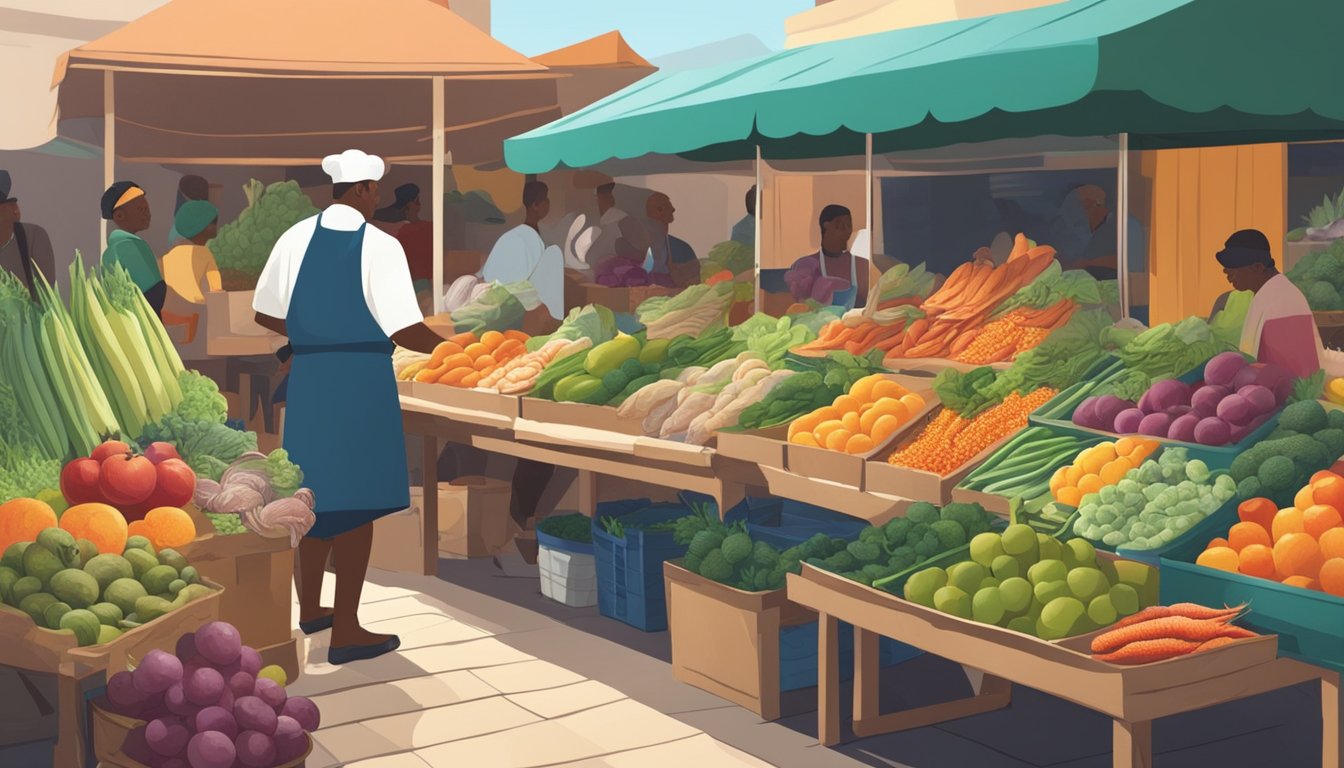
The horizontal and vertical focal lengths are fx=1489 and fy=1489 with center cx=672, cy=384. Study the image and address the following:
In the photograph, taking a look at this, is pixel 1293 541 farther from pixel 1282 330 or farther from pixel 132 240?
pixel 132 240

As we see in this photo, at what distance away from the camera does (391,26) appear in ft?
32.3

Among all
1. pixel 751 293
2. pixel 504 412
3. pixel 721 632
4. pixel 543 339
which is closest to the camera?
pixel 721 632

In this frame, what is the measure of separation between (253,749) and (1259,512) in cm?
286

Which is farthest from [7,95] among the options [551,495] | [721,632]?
[721,632]

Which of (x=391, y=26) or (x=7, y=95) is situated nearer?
(x=391, y=26)

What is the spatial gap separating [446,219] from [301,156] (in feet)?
4.98

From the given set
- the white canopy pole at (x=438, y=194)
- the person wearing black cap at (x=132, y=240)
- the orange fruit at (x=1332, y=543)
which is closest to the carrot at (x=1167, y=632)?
the orange fruit at (x=1332, y=543)

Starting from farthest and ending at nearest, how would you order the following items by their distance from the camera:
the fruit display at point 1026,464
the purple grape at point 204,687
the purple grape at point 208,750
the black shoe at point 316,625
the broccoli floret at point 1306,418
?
1. the black shoe at point 316,625
2. the fruit display at point 1026,464
3. the broccoli floret at point 1306,418
4. the purple grape at point 204,687
5. the purple grape at point 208,750

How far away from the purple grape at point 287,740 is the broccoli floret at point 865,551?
186cm

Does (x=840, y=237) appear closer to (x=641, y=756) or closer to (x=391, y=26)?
(x=391, y=26)

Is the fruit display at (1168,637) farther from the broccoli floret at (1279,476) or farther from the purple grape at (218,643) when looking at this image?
the purple grape at (218,643)

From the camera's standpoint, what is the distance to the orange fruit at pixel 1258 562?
13.5 feet

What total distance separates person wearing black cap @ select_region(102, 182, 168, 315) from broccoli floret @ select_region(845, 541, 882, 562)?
169 inches

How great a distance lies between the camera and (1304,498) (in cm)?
422
